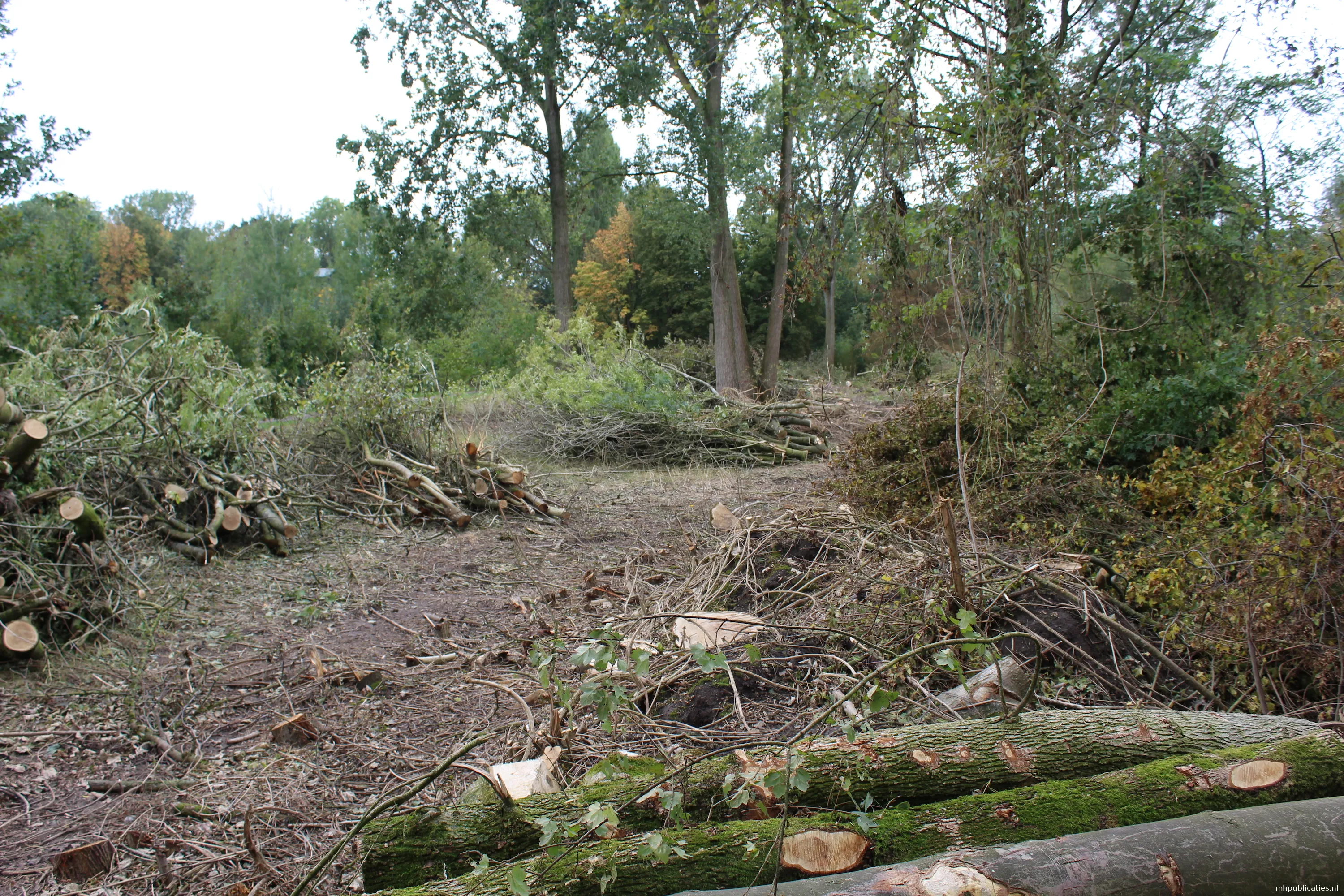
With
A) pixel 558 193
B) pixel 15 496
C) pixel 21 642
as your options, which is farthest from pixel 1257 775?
pixel 558 193

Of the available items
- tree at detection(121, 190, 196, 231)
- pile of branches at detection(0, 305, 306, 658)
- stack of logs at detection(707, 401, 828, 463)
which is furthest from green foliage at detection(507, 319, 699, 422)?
tree at detection(121, 190, 196, 231)

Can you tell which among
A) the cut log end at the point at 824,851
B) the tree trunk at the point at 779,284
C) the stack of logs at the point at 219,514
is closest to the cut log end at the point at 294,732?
the cut log end at the point at 824,851

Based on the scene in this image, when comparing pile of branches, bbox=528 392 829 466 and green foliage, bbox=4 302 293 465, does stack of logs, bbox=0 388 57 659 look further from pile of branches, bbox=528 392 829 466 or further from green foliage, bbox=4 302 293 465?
pile of branches, bbox=528 392 829 466

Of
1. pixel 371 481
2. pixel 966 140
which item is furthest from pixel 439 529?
pixel 966 140

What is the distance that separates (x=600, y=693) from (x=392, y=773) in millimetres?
1531

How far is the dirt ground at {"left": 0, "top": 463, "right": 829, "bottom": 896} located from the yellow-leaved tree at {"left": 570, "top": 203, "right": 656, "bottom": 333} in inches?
1022

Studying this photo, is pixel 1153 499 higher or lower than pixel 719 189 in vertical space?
lower

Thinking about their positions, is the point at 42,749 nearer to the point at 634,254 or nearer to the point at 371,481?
the point at 371,481

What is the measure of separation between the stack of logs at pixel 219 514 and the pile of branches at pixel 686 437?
16.3ft

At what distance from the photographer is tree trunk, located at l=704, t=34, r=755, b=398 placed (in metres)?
16.2

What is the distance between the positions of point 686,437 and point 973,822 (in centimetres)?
Answer: 927

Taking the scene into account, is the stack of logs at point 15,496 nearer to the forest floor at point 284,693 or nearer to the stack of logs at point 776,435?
the forest floor at point 284,693

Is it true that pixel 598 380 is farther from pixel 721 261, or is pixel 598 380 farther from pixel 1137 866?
pixel 1137 866

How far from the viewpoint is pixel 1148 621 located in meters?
3.46
